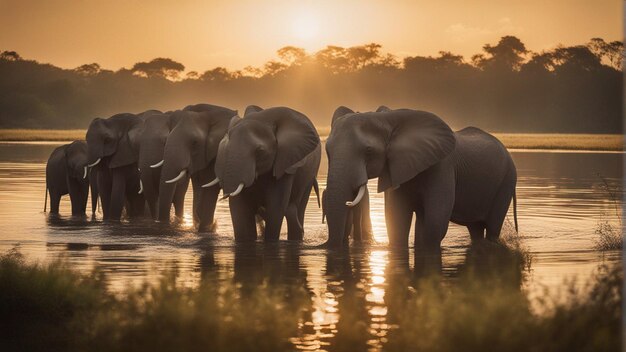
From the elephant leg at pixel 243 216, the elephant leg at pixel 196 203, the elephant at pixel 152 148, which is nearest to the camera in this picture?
the elephant leg at pixel 243 216

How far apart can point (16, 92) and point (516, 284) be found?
464ft

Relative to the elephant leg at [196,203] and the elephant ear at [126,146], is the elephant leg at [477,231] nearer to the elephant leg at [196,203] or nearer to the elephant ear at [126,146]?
the elephant leg at [196,203]

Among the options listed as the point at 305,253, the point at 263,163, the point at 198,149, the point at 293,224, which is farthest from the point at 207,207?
the point at 305,253

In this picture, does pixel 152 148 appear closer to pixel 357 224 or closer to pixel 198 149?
pixel 198 149

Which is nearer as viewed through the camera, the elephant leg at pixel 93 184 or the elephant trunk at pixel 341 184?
the elephant trunk at pixel 341 184

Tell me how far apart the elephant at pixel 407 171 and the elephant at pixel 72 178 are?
10.3 meters

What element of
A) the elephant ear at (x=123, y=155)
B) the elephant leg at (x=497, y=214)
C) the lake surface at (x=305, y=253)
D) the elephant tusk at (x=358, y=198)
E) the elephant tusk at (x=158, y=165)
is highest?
the elephant ear at (x=123, y=155)

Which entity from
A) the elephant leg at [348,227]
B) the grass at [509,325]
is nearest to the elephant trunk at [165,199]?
the elephant leg at [348,227]

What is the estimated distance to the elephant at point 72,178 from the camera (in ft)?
87.0

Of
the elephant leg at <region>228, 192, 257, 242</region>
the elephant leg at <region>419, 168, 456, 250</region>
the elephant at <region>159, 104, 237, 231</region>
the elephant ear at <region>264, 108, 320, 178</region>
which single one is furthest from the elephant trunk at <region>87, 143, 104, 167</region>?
the elephant leg at <region>419, 168, 456, 250</region>

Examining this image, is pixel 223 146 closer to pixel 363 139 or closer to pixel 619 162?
pixel 363 139

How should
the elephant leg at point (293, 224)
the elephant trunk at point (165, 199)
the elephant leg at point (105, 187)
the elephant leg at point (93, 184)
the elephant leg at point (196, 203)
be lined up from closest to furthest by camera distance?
the elephant leg at point (293, 224)
the elephant leg at point (196, 203)
the elephant trunk at point (165, 199)
the elephant leg at point (105, 187)
the elephant leg at point (93, 184)

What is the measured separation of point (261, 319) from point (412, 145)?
564 centimetres

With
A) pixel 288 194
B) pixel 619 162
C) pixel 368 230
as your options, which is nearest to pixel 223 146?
pixel 288 194
